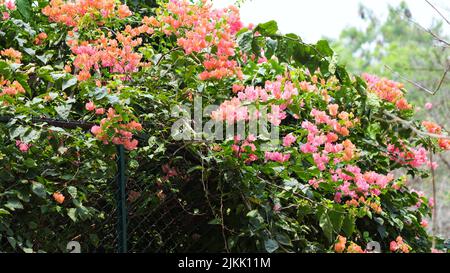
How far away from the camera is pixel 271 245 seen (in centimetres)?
275

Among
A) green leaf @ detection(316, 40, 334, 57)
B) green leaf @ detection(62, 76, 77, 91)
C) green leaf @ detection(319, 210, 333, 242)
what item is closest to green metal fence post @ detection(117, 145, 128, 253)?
green leaf @ detection(62, 76, 77, 91)

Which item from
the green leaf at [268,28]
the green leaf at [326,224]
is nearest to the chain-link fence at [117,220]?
the green leaf at [326,224]

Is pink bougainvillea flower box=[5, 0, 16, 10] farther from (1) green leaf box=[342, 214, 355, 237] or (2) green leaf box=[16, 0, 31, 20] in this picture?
(1) green leaf box=[342, 214, 355, 237]

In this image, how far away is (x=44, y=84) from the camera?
10.3ft

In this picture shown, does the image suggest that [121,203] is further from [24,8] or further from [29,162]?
[24,8]

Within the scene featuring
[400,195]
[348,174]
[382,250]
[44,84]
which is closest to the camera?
[348,174]

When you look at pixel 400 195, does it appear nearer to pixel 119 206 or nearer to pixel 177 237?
pixel 177 237

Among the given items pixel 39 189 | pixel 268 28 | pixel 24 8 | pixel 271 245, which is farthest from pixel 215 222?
pixel 24 8

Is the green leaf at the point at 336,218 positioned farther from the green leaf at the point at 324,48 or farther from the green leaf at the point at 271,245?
the green leaf at the point at 324,48

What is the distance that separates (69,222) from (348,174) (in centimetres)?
114

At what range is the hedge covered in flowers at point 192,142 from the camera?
8.52 ft

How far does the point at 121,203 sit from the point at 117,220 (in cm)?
9

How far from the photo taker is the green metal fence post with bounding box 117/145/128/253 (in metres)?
2.71
